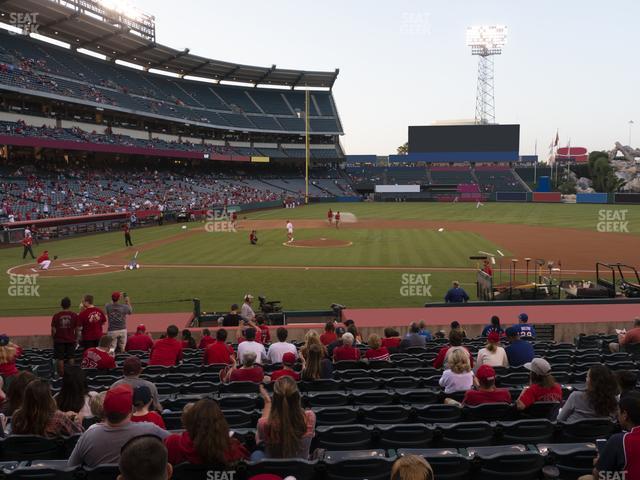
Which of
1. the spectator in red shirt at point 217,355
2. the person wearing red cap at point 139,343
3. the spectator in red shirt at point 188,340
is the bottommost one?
the spectator in red shirt at point 188,340

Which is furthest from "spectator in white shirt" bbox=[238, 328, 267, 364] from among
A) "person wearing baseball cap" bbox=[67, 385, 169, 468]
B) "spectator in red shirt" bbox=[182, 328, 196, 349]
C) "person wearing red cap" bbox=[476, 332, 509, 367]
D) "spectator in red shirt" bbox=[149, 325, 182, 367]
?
"person wearing baseball cap" bbox=[67, 385, 169, 468]

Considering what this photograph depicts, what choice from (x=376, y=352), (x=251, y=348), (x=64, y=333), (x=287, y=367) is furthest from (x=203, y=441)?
(x=64, y=333)

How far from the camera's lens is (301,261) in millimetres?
30953

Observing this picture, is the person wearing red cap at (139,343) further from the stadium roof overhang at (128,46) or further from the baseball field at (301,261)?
the stadium roof overhang at (128,46)

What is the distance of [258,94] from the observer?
10375 cm

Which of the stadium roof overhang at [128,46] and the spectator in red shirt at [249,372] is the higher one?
the stadium roof overhang at [128,46]

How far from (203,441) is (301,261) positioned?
26.7 metres

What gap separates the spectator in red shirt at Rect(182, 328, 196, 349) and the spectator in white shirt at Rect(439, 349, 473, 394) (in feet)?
29.0

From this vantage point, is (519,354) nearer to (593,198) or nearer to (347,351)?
(347,351)

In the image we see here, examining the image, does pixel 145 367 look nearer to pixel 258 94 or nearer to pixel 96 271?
pixel 96 271

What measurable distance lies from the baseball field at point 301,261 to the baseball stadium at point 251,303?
0.25 metres

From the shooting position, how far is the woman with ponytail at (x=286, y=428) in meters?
4.81

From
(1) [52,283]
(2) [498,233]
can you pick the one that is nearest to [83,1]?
(1) [52,283]

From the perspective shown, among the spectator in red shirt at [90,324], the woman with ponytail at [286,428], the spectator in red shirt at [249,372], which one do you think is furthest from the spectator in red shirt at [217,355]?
the woman with ponytail at [286,428]
